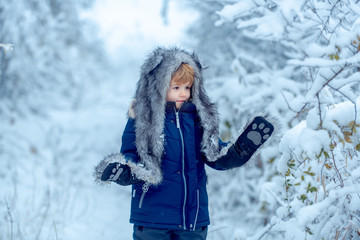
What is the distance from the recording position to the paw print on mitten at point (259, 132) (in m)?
2.42

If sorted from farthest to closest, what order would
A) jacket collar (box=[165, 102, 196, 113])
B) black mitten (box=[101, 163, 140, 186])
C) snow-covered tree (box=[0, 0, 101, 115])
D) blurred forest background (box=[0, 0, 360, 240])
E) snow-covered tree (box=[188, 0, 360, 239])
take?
snow-covered tree (box=[0, 0, 101, 115]), jacket collar (box=[165, 102, 196, 113]), black mitten (box=[101, 163, 140, 186]), blurred forest background (box=[0, 0, 360, 240]), snow-covered tree (box=[188, 0, 360, 239])

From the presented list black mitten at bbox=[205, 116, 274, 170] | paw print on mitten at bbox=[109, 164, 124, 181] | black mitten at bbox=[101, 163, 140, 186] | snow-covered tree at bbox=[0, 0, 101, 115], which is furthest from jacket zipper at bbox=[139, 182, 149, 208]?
snow-covered tree at bbox=[0, 0, 101, 115]

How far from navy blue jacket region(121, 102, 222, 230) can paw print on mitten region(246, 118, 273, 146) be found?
17.3 inches

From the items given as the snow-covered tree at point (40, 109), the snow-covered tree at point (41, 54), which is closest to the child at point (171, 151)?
the snow-covered tree at point (40, 109)

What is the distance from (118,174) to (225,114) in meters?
3.94

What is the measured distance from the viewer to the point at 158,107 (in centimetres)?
265

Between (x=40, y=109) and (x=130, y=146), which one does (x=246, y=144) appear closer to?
(x=130, y=146)

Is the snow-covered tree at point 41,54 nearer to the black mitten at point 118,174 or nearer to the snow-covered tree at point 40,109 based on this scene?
the snow-covered tree at point 40,109

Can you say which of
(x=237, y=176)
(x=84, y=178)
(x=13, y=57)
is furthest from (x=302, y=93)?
(x=13, y=57)

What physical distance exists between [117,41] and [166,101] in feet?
59.7

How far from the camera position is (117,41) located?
20.1 metres

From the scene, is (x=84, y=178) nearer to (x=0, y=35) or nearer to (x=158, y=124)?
(x=0, y=35)

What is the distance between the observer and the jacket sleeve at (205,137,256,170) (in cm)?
253

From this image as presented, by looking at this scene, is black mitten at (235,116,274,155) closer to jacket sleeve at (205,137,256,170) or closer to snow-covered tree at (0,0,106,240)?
jacket sleeve at (205,137,256,170)
